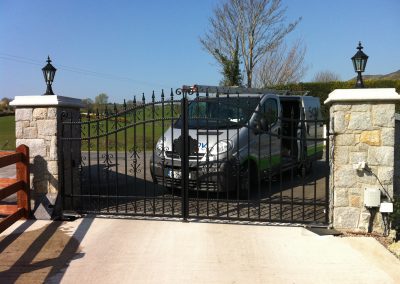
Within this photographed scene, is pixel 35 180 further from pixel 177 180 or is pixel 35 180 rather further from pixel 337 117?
pixel 337 117

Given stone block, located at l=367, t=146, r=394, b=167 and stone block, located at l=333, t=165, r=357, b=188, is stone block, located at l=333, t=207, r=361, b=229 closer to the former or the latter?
stone block, located at l=333, t=165, r=357, b=188

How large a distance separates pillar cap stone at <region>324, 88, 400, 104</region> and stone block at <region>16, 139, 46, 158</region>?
14.1ft

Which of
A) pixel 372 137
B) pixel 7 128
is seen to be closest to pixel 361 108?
pixel 372 137

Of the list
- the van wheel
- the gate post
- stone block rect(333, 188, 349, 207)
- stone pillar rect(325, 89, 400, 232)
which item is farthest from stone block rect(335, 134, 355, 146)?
the gate post

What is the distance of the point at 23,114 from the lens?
20.3 feet

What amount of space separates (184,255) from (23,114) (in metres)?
3.43

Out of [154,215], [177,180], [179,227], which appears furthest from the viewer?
[177,180]

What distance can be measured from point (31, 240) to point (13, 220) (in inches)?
29.0

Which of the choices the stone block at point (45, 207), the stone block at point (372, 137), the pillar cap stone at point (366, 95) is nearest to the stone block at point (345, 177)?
the stone block at point (372, 137)

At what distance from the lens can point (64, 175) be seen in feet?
20.7

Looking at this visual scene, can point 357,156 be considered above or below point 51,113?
below

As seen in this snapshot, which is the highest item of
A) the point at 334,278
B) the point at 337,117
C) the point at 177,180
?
the point at 337,117

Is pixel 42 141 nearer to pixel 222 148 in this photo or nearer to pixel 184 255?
pixel 222 148

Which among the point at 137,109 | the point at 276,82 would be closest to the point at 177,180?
the point at 137,109
